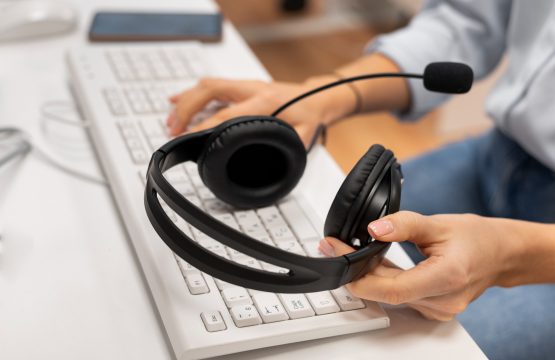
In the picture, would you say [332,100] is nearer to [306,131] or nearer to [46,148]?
[306,131]

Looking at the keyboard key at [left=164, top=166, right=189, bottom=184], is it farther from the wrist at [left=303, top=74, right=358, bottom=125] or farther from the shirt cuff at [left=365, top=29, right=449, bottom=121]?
the shirt cuff at [left=365, top=29, right=449, bottom=121]

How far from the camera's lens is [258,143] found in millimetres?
570

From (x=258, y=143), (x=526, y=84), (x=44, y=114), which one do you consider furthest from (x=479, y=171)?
(x=44, y=114)

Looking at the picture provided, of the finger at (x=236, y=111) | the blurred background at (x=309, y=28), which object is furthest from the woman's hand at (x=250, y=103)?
the blurred background at (x=309, y=28)

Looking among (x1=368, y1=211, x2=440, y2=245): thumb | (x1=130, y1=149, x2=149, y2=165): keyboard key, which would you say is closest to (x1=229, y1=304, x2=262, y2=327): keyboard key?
(x1=368, y1=211, x2=440, y2=245): thumb

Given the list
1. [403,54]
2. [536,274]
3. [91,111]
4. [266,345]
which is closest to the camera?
[266,345]

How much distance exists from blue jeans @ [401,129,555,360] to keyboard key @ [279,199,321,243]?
0.08 meters

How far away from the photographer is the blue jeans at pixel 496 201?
65cm

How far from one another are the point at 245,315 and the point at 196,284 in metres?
0.05

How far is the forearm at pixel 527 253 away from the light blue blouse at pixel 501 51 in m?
0.18

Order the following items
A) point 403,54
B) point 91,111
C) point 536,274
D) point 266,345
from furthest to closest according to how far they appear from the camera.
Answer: point 403,54 < point 91,111 < point 536,274 < point 266,345

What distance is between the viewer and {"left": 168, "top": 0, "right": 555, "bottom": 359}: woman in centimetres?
51

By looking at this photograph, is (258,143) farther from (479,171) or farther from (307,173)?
(479,171)

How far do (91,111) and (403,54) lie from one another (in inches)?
15.1
